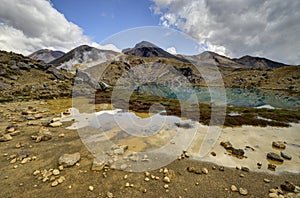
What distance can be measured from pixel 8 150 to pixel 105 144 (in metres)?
4.89

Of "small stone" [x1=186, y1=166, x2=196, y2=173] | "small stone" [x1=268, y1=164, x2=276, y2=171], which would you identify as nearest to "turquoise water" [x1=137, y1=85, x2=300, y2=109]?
"small stone" [x1=268, y1=164, x2=276, y2=171]

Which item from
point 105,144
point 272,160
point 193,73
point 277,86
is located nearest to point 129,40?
point 105,144

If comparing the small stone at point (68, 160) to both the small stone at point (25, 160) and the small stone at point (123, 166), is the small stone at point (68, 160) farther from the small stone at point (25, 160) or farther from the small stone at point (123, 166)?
the small stone at point (123, 166)

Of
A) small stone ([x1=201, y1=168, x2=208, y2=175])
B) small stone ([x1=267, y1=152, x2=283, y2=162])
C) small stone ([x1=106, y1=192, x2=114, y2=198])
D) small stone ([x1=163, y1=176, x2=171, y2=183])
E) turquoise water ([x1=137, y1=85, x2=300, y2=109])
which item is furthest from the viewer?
turquoise water ([x1=137, y1=85, x2=300, y2=109])

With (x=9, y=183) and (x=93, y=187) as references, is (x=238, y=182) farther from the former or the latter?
(x=9, y=183)

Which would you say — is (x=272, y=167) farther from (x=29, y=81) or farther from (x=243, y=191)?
(x=29, y=81)

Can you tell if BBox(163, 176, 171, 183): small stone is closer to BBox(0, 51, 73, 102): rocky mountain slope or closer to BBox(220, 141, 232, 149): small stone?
BBox(220, 141, 232, 149): small stone

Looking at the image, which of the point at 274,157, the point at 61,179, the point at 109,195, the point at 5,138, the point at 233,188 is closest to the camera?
the point at 109,195

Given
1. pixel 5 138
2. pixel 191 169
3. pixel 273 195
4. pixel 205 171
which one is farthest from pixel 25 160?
pixel 273 195

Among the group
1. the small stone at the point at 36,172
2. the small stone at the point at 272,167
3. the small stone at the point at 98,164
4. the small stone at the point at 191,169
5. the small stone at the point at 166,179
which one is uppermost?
the small stone at the point at 272,167

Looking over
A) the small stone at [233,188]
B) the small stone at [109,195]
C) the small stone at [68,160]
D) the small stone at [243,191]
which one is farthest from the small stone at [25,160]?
the small stone at [243,191]

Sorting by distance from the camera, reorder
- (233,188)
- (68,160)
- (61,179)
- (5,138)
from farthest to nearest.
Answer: (5,138) → (68,160) → (61,179) → (233,188)

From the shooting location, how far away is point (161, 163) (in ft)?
24.6

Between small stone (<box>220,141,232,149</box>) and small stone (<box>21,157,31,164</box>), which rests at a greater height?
small stone (<box>220,141,232,149</box>)
